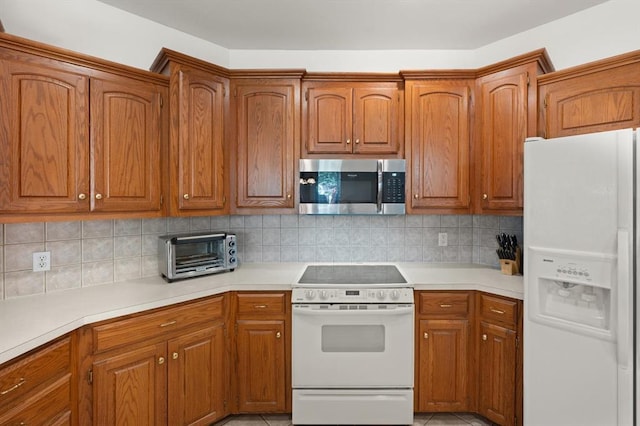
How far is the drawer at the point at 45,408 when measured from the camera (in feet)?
3.96

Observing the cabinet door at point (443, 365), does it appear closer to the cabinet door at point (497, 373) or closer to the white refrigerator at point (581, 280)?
the cabinet door at point (497, 373)

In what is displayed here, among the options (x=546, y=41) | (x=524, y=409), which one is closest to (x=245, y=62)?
(x=546, y=41)

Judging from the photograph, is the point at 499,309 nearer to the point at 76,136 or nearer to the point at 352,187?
the point at 352,187

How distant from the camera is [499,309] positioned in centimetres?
203

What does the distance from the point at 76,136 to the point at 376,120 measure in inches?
73.7

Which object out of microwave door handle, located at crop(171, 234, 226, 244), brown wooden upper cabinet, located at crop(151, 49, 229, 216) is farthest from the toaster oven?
brown wooden upper cabinet, located at crop(151, 49, 229, 216)

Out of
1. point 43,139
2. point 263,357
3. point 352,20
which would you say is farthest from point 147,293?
point 352,20

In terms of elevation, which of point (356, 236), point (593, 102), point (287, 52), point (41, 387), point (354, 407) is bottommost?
point (354, 407)

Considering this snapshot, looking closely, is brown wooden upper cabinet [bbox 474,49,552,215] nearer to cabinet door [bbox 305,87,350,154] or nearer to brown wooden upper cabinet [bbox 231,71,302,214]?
cabinet door [bbox 305,87,350,154]

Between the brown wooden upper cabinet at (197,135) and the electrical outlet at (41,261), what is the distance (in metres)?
0.70

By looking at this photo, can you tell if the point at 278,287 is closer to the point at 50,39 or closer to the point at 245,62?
the point at 245,62

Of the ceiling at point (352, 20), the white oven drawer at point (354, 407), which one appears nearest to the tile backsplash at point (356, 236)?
the white oven drawer at point (354, 407)

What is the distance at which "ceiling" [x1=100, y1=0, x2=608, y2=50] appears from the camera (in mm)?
2105

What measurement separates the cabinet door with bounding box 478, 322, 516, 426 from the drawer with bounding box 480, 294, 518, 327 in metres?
0.06
